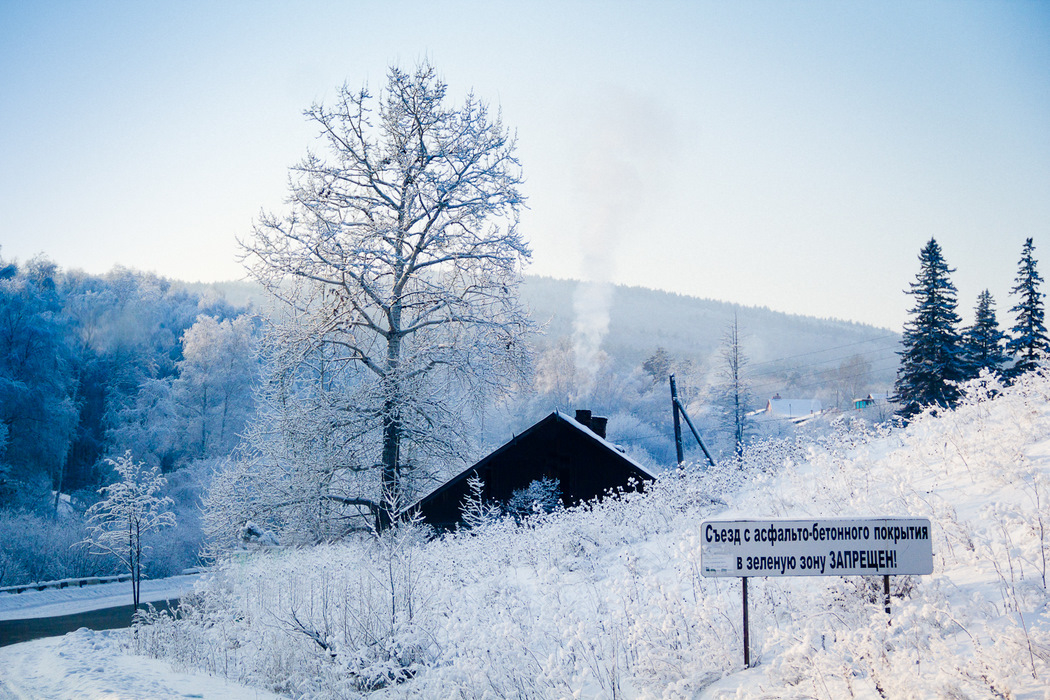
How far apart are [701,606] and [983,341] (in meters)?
34.5

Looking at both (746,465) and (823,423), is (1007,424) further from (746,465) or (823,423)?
(823,423)

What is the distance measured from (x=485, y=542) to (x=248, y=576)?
5555mm

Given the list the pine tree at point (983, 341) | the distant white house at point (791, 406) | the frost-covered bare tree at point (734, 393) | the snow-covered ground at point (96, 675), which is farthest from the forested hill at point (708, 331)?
the snow-covered ground at point (96, 675)

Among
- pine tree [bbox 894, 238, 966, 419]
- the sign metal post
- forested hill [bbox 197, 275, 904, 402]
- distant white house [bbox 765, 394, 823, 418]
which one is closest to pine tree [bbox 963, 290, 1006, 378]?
pine tree [bbox 894, 238, 966, 419]

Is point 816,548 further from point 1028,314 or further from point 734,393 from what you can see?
point 734,393

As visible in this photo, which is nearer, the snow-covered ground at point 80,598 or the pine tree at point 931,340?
the snow-covered ground at point 80,598

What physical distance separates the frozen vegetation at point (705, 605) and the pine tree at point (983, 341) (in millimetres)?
25059

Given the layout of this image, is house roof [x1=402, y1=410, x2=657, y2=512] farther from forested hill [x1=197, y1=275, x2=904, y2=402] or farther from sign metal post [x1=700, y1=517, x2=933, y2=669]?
forested hill [x1=197, y1=275, x2=904, y2=402]

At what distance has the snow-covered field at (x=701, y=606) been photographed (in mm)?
4461

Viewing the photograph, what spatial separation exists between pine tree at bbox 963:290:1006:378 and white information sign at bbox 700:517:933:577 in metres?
31.3

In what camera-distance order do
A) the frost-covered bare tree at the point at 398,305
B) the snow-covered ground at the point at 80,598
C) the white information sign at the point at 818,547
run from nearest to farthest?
the white information sign at the point at 818,547 → the frost-covered bare tree at the point at 398,305 → the snow-covered ground at the point at 80,598

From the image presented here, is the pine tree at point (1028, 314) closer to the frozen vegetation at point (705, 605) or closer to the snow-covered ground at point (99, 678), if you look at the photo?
the frozen vegetation at point (705, 605)

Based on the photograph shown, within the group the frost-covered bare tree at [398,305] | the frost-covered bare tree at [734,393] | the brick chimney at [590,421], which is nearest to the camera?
the frost-covered bare tree at [398,305]

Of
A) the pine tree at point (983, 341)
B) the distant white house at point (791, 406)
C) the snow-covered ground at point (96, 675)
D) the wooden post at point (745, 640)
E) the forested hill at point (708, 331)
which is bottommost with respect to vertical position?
the distant white house at point (791, 406)
